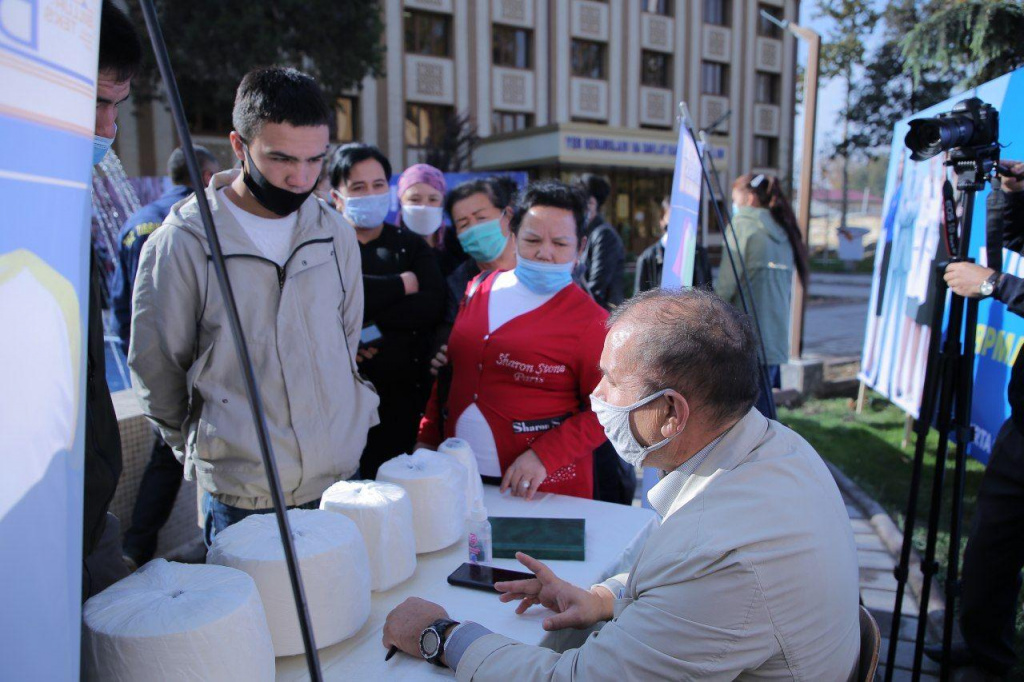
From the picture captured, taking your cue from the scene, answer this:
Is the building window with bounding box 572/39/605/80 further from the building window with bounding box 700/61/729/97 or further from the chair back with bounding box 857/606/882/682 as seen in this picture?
the chair back with bounding box 857/606/882/682

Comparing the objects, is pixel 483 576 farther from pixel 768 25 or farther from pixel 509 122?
pixel 768 25

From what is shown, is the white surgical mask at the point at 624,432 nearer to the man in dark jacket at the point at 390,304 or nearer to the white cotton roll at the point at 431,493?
the white cotton roll at the point at 431,493

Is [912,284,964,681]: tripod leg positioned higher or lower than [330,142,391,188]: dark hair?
lower

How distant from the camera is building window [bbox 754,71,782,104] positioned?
29.0m

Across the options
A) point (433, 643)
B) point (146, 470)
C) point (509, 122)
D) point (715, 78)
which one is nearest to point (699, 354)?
point (433, 643)

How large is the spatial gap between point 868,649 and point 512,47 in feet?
79.7

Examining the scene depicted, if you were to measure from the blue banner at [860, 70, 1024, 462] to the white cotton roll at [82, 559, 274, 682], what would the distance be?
326 cm

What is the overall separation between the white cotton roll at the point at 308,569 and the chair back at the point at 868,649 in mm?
965

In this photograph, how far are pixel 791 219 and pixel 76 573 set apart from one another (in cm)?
504

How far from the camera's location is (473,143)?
21078mm

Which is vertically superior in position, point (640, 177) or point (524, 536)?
point (640, 177)

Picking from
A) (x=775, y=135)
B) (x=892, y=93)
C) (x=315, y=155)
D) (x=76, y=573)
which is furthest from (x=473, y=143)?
(x=76, y=573)

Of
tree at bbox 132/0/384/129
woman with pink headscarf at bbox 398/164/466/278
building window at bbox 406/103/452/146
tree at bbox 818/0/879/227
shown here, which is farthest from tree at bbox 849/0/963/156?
woman with pink headscarf at bbox 398/164/466/278

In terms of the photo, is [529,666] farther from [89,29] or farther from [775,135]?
[775,135]
